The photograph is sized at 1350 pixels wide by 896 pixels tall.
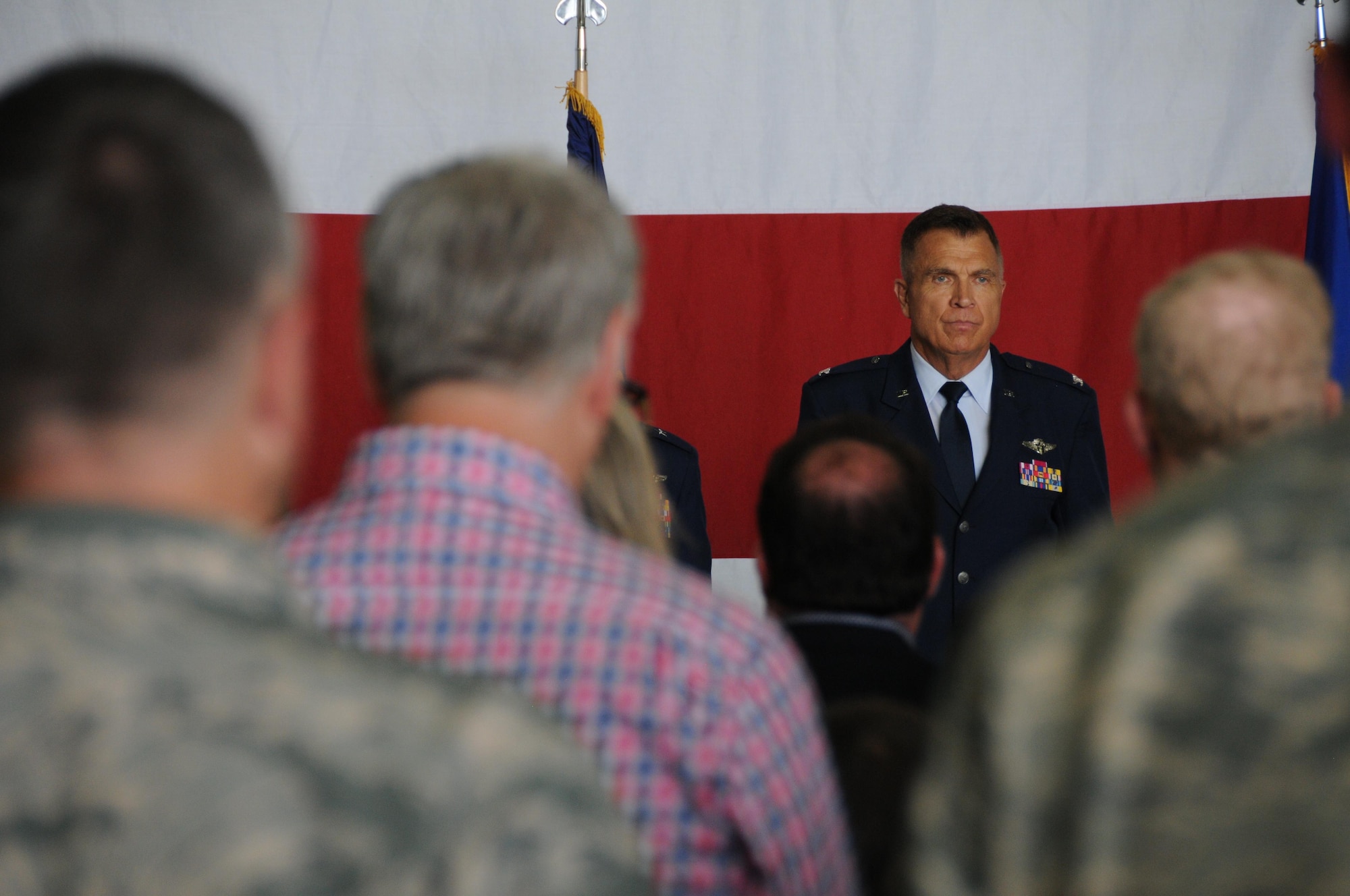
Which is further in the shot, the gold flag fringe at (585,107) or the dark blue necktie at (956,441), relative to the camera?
the gold flag fringe at (585,107)

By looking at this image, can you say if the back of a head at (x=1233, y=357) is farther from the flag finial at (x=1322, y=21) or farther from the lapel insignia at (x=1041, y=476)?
the flag finial at (x=1322, y=21)

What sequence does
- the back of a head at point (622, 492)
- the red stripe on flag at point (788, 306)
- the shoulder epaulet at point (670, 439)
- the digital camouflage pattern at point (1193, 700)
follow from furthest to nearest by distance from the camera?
the red stripe on flag at point (788, 306)
the shoulder epaulet at point (670, 439)
the back of a head at point (622, 492)
the digital camouflage pattern at point (1193, 700)

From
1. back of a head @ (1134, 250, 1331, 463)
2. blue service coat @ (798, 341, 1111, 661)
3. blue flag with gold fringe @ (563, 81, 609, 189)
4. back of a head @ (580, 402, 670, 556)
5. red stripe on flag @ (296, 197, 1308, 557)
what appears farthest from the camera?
red stripe on flag @ (296, 197, 1308, 557)

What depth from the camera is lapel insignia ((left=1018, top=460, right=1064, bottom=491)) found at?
7.79 ft

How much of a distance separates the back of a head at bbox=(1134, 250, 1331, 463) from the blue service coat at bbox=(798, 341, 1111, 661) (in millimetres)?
1164

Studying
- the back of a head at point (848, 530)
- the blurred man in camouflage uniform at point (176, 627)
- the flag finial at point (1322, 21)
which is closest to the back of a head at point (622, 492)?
the back of a head at point (848, 530)

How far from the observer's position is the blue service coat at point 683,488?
8.60ft

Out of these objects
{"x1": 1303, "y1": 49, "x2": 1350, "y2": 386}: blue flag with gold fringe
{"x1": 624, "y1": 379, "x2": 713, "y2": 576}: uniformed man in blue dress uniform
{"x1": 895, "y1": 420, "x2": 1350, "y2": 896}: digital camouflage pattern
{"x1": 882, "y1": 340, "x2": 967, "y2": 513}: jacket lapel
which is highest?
{"x1": 1303, "y1": 49, "x2": 1350, "y2": 386}: blue flag with gold fringe

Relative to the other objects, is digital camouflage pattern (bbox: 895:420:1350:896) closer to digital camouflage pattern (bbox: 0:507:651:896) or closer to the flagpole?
digital camouflage pattern (bbox: 0:507:651:896)

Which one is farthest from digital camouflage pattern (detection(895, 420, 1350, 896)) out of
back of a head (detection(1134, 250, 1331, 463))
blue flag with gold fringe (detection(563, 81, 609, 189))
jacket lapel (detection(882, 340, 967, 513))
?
blue flag with gold fringe (detection(563, 81, 609, 189))

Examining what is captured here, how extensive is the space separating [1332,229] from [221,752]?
2.92 meters

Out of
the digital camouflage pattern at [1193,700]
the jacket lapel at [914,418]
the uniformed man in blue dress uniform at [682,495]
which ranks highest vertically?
the digital camouflage pattern at [1193,700]

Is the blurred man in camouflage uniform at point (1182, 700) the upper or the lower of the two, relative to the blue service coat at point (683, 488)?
upper

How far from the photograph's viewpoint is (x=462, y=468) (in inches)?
31.3
